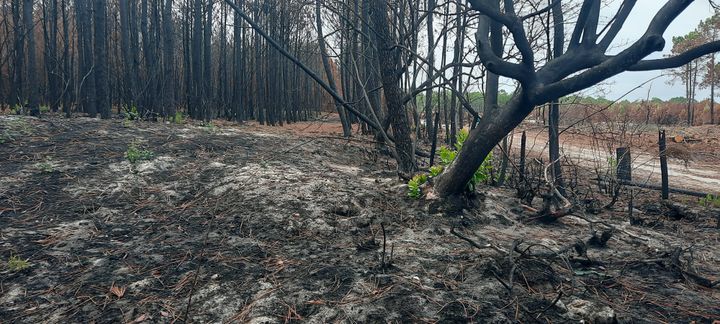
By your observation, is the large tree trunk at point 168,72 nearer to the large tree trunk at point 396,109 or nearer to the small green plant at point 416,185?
the large tree trunk at point 396,109

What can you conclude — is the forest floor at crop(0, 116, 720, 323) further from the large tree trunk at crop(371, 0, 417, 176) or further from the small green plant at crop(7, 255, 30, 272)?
the large tree trunk at crop(371, 0, 417, 176)

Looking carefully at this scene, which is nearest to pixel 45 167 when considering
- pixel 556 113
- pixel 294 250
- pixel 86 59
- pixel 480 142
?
pixel 294 250

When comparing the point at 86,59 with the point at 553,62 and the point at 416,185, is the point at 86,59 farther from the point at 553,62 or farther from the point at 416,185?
the point at 553,62

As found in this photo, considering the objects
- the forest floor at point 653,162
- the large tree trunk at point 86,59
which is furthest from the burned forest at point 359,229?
the large tree trunk at point 86,59

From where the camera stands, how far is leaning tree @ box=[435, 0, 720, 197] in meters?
2.54

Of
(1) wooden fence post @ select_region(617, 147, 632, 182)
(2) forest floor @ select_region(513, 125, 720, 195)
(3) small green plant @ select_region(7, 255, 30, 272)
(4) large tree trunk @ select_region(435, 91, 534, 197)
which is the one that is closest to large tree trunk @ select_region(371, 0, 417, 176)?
(4) large tree trunk @ select_region(435, 91, 534, 197)

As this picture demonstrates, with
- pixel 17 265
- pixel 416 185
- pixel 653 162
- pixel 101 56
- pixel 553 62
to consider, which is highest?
pixel 101 56

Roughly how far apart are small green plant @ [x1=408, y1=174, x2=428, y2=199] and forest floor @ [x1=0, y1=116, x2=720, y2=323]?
0.14m

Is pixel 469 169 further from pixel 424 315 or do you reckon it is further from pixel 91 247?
pixel 91 247

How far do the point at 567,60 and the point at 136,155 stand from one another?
4.23m

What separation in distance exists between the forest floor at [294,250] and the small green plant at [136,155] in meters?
0.04

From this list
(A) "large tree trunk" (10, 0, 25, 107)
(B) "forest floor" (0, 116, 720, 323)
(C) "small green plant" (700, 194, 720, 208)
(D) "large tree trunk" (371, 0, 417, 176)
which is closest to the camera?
(B) "forest floor" (0, 116, 720, 323)

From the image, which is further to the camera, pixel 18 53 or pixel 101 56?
pixel 18 53

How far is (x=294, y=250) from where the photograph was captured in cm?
306
